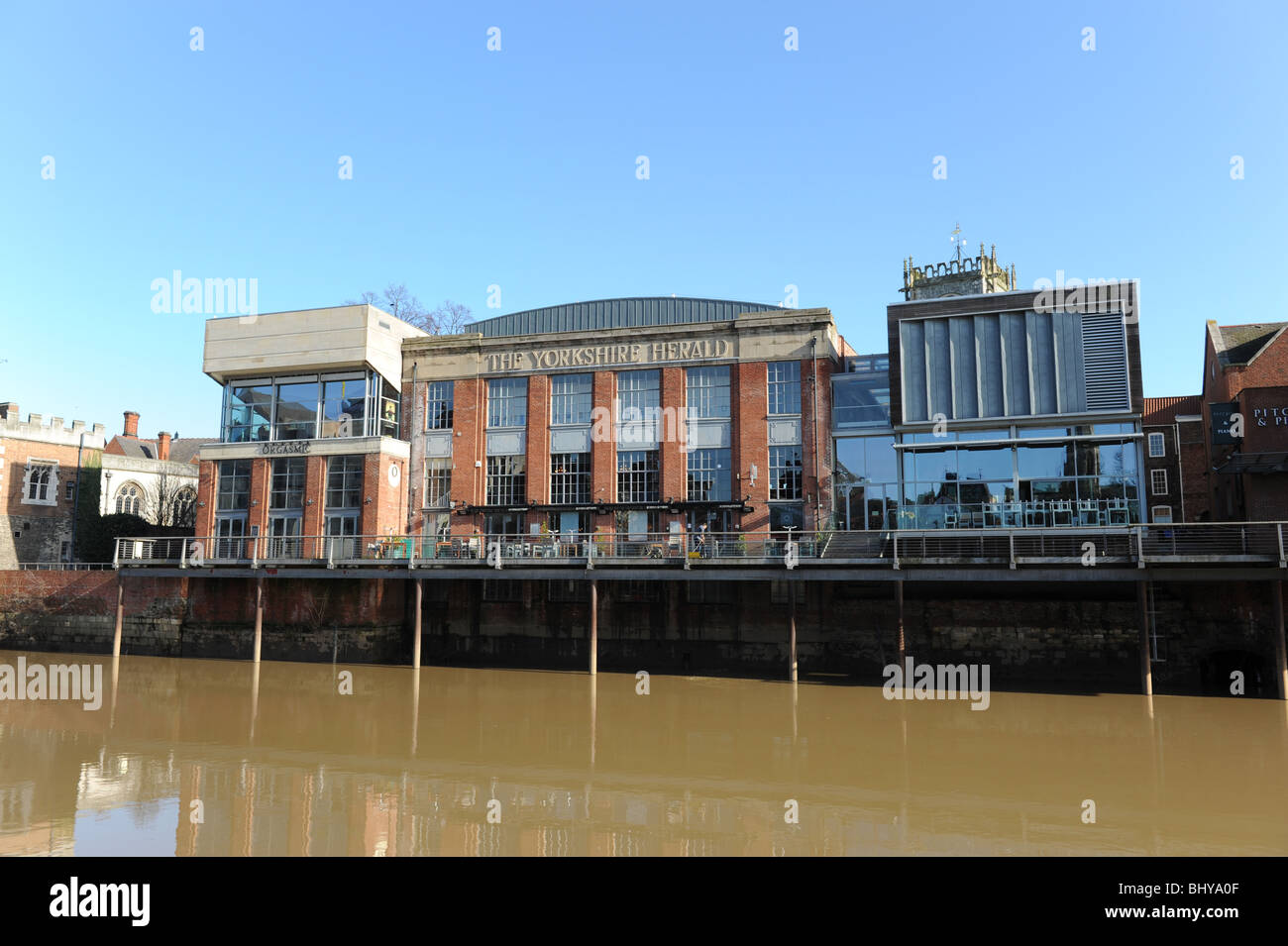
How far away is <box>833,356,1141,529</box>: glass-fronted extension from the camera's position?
23.3 meters

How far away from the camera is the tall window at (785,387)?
27.8 metres

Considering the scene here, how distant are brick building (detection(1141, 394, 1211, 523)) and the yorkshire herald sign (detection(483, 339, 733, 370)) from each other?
1620 centimetres

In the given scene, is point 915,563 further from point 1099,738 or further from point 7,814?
point 7,814

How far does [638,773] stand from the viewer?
1441 cm

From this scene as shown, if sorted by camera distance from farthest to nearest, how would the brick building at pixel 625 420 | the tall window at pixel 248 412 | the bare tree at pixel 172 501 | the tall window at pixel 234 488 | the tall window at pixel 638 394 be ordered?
1. the bare tree at pixel 172 501
2. the tall window at pixel 248 412
3. the tall window at pixel 234 488
4. the tall window at pixel 638 394
5. the brick building at pixel 625 420

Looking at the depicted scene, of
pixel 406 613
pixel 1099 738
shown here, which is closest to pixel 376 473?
pixel 406 613

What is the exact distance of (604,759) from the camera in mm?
15383

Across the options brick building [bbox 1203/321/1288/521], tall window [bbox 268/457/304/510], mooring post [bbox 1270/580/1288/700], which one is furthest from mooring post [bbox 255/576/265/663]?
brick building [bbox 1203/321/1288/521]

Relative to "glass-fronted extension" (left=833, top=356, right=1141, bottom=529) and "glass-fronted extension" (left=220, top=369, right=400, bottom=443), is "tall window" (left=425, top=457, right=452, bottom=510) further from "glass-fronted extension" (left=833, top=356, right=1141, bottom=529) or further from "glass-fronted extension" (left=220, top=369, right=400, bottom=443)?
"glass-fronted extension" (left=833, top=356, right=1141, bottom=529)

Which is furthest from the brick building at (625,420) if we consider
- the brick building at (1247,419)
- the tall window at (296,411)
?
the brick building at (1247,419)

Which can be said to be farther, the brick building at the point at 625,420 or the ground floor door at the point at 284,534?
the ground floor door at the point at 284,534

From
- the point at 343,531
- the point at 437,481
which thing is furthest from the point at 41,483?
the point at 437,481

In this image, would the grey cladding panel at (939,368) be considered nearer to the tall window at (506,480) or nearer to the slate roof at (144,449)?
the tall window at (506,480)

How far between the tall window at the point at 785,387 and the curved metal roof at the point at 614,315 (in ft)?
6.63
